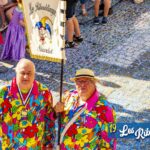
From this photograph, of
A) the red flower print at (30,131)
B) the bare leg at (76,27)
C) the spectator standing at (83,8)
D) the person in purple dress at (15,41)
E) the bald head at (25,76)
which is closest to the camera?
the bald head at (25,76)

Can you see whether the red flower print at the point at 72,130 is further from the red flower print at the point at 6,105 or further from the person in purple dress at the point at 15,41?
the person in purple dress at the point at 15,41

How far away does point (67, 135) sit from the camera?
485 centimetres

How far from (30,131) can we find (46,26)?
42.9 inches

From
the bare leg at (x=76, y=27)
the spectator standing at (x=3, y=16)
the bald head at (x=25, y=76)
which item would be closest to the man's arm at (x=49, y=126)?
the bald head at (x=25, y=76)

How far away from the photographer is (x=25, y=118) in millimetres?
4848

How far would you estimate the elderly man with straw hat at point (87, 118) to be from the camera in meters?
4.65

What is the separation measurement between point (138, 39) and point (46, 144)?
500cm

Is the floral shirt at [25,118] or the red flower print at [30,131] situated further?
the red flower print at [30,131]

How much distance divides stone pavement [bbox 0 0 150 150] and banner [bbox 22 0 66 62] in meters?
2.24

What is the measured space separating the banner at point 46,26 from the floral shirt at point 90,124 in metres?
0.51

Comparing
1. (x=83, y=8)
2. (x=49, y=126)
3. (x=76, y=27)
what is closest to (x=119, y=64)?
(x=76, y=27)

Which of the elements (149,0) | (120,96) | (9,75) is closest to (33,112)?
(120,96)

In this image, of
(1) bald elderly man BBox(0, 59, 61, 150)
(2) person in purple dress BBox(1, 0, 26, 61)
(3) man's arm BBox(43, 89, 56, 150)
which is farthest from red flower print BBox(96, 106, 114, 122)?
(2) person in purple dress BBox(1, 0, 26, 61)

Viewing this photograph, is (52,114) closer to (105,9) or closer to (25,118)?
(25,118)
